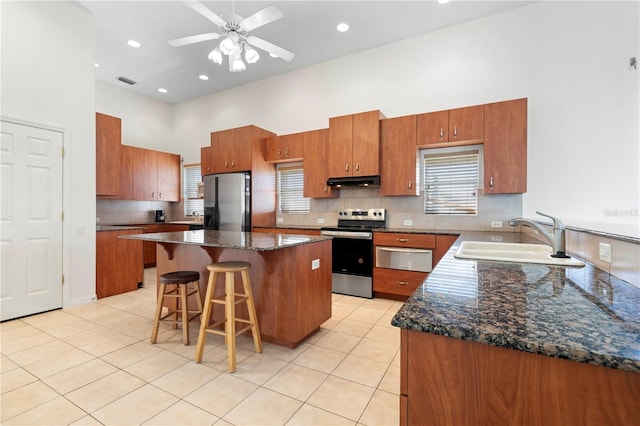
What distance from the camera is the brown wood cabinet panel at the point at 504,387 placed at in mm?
557

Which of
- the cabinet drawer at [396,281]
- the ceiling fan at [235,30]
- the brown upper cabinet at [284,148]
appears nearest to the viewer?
the ceiling fan at [235,30]

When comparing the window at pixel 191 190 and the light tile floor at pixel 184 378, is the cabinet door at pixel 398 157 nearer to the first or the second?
the light tile floor at pixel 184 378

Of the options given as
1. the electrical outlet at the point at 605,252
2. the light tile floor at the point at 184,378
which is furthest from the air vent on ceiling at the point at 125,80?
the electrical outlet at the point at 605,252

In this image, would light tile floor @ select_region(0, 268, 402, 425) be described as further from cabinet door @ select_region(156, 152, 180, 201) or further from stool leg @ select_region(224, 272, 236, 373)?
cabinet door @ select_region(156, 152, 180, 201)

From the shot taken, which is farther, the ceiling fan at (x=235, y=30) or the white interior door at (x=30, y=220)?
the white interior door at (x=30, y=220)

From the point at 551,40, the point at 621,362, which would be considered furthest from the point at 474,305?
the point at 551,40

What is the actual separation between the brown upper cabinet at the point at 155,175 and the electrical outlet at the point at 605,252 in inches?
256

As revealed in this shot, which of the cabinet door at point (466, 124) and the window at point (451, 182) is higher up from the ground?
the cabinet door at point (466, 124)

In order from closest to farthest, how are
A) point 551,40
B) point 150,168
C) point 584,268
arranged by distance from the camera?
point 584,268, point 551,40, point 150,168

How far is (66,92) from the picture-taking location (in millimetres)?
3363

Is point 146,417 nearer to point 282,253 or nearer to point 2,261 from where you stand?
point 282,253

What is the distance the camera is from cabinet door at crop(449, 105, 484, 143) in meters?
3.36

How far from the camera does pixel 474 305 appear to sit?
81 centimetres

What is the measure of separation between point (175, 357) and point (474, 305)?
2328mm
